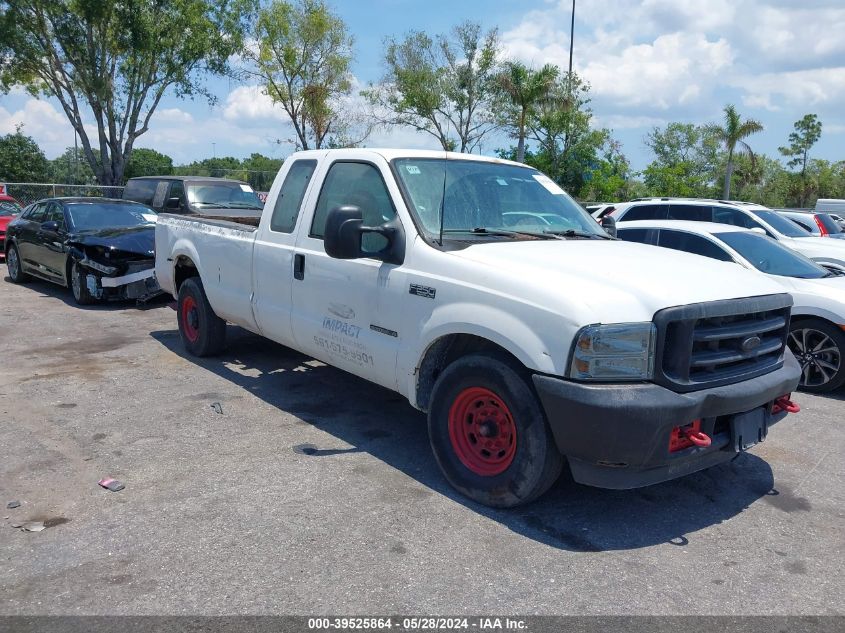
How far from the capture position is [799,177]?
2499 inches

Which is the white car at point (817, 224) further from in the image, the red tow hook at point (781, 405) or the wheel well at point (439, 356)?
the wheel well at point (439, 356)

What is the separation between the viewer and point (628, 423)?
354 cm

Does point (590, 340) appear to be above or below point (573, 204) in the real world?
below

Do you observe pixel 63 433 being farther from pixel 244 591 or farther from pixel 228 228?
pixel 244 591

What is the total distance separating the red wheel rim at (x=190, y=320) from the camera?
24.4 feet

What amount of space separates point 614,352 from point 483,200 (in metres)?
1.79

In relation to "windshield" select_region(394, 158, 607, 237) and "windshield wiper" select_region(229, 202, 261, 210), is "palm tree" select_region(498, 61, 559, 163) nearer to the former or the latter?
"windshield wiper" select_region(229, 202, 261, 210)

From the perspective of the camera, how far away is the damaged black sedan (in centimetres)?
1030

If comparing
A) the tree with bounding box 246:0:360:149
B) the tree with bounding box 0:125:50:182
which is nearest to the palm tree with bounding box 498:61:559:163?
the tree with bounding box 246:0:360:149

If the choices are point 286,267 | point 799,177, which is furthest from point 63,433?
point 799,177

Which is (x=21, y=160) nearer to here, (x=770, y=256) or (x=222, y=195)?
(x=222, y=195)

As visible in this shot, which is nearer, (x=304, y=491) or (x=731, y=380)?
(x=731, y=380)

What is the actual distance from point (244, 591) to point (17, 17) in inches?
1044

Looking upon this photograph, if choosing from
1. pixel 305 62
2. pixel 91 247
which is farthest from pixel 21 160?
pixel 91 247
